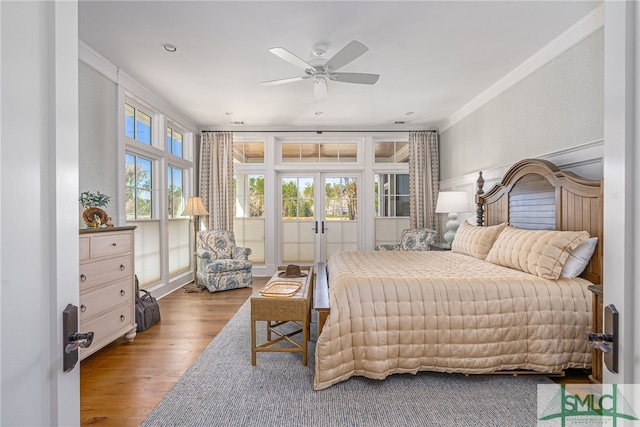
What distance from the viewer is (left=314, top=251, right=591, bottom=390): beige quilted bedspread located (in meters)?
2.12

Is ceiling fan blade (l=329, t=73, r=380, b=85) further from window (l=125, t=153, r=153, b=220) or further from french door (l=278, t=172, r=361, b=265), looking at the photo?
french door (l=278, t=172, r=361, b=265)

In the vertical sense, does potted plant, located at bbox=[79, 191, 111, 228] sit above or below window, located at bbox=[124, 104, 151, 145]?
below

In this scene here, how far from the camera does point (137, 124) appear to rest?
162 inches

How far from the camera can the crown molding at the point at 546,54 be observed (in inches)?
97.8

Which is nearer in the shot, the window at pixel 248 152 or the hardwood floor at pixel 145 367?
the hardwood floor at pixel 145 367

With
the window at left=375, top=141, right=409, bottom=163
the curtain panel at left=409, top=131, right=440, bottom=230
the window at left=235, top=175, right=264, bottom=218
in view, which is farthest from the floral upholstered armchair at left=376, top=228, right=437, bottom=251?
the window at left=235, top=175, right=264, bottom=218

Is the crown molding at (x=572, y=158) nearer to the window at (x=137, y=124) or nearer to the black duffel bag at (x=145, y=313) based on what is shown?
the black duffel bag at (x=145, y=313)

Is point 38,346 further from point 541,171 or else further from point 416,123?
point 416,123

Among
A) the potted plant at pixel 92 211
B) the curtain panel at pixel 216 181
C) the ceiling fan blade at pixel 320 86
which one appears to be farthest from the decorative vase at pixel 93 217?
the curtain panel at pixel 216 181

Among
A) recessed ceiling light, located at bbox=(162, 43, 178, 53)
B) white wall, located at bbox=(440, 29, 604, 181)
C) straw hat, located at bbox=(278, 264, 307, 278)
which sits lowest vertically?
straw hat, located at bbox=(278, 264, 307, 278)

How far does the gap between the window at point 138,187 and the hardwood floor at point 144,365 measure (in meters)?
1.24

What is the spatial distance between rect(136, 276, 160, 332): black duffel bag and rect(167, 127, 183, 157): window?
7.82 feet

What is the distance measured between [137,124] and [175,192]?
1292 millimetres

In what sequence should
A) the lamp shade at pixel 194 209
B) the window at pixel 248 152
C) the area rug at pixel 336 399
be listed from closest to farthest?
the area rug at pixel 336 399 < the lamp shade at pixel 194 209 < the window at pixel 248 152
